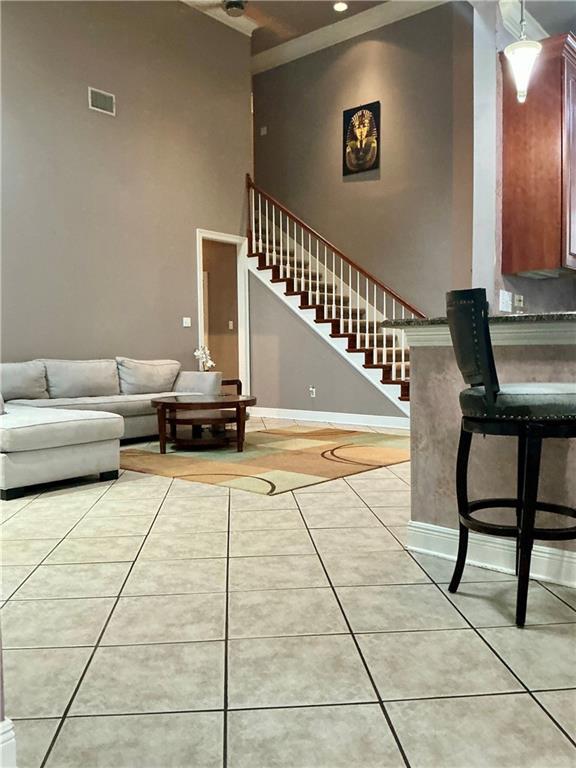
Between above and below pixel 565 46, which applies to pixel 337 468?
below

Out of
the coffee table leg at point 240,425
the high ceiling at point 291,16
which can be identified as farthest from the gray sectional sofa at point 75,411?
the high ceiling at point 291,16

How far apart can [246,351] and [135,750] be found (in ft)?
22.8

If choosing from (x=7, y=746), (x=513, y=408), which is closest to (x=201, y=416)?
(x=513, y=408)

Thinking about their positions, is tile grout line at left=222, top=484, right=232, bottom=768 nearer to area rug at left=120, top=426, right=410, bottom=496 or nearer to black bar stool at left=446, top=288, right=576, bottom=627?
black bar stool at left=446, top=288, right=576, bottom=627

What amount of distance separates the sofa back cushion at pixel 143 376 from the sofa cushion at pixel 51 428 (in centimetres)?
213

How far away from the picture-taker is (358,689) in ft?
5.02

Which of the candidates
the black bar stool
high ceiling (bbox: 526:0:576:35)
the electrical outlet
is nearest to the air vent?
high ceiling (bbox: 526:0:576:35)

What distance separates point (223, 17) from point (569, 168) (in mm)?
5748

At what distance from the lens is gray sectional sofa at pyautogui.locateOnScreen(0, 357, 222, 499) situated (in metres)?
3.64

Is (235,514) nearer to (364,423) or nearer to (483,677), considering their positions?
(483,677)

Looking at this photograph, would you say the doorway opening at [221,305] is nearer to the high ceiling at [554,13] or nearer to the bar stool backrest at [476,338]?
the high ceiling at [554,13]

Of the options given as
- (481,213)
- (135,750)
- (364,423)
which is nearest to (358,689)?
(135,750)

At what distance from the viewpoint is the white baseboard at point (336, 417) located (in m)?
6.82

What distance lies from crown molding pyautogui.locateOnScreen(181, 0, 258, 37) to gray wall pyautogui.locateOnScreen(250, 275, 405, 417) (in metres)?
3.25
